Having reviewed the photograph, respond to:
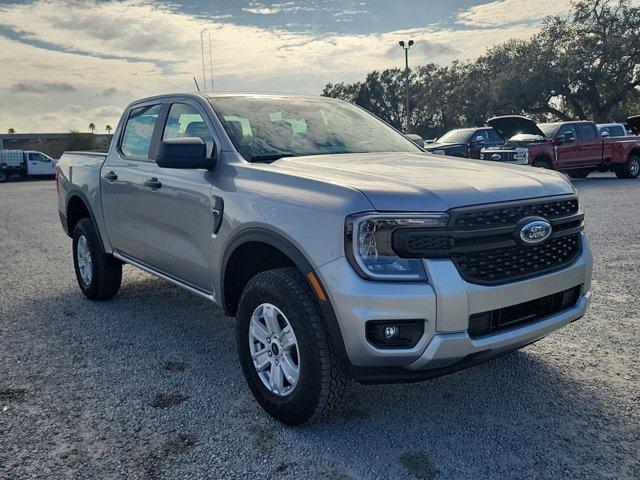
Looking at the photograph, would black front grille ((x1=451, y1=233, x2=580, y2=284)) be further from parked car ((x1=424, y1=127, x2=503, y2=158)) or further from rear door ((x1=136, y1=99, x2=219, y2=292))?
parked car ((x1=424, y1=127, x2=503, y2=158))

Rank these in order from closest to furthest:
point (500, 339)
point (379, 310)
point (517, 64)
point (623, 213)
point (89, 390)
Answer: point (379, 310) < point (500, 339) < point (89, 390) < point (623, 213) < point (517, 64)

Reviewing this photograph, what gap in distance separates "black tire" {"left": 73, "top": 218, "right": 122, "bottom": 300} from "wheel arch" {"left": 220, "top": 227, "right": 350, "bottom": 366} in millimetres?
2266

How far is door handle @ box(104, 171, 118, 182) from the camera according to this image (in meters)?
4.94

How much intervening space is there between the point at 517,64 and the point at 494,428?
36128mm

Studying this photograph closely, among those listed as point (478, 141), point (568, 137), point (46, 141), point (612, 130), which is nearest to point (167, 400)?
point (478, 141)

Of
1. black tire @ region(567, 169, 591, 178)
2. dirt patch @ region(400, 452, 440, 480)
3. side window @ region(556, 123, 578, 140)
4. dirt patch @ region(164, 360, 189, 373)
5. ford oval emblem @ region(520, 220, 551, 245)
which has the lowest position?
black tire @ region(567, 169, 591, 178)

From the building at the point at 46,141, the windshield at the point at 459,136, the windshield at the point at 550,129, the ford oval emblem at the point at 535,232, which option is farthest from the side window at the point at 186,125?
the building at the point at 46,141

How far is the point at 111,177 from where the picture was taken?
4988 millimetres

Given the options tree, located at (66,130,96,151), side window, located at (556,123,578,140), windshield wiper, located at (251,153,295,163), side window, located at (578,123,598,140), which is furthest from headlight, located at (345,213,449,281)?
tree, located at (66,130,96,151)

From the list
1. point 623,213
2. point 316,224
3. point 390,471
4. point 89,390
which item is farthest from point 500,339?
point 623,213

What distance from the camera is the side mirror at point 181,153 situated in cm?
343

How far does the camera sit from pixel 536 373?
3.75m

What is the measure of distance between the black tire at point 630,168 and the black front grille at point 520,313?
56.6 ft

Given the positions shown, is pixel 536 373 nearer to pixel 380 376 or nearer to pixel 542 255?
pixel 542 255
